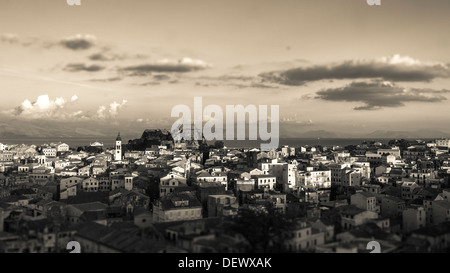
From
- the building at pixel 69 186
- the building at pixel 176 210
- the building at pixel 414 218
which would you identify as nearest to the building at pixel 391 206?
the building at pixel 414 218

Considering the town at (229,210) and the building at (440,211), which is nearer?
the town at (229,210)

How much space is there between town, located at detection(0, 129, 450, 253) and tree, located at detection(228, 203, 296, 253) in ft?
0.08

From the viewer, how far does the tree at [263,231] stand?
752cm

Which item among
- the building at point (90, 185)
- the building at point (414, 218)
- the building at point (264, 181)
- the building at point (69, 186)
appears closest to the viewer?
the building at point (414, 218)

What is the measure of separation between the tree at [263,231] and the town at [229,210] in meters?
0.02

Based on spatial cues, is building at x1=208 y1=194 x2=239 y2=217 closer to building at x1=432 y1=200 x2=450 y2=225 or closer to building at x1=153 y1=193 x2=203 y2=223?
building at x1=153 y1=193 x2=203 y2=223

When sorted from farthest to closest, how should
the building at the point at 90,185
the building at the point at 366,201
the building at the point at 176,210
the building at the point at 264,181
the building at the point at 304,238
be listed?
1. the building at the point at 90,185
2. the building at the point at 264,181
3. the building at the point at 366,201
4. the building at the point at 176,210
5. the building at the point at 304,238

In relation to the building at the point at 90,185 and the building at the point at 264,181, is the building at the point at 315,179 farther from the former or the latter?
the building at the point at 90,185
